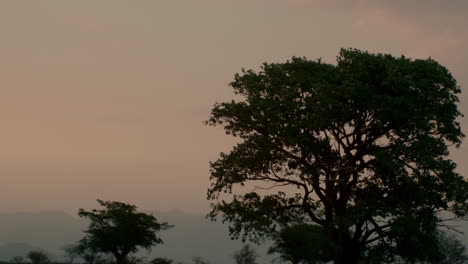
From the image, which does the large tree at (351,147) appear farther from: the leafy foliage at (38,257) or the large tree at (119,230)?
the leafy foliage at (38,257)

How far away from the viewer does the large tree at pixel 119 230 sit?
8800cm

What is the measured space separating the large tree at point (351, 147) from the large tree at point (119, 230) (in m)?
45.4

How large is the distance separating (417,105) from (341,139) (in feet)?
19.0

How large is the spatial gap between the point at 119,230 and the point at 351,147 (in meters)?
52.6

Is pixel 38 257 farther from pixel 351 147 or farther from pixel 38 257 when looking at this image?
pixel 351 147

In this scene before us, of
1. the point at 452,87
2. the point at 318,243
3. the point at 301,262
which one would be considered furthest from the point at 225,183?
the point at 301,262

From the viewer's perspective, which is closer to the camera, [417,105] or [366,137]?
[417,105]

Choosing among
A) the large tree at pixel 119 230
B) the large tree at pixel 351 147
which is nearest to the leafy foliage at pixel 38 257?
the large tree at pixel 119 230

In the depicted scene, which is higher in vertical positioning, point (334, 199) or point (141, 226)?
point (141, 226)

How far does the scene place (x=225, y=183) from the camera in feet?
150

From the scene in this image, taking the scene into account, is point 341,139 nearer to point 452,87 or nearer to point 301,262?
point 452,87

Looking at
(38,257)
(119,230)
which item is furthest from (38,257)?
(119,230)

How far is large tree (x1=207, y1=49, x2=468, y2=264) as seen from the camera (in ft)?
133

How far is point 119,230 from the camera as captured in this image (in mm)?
88438
